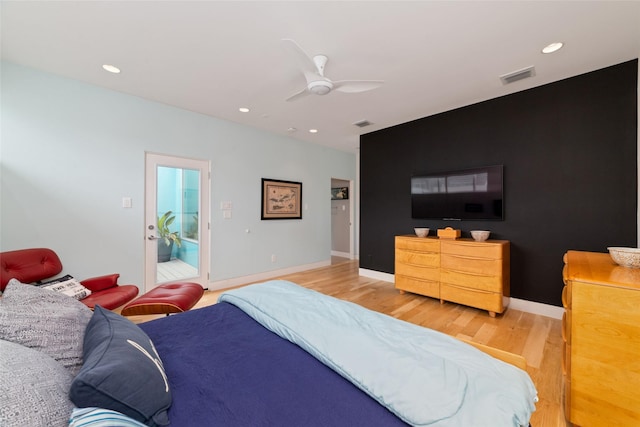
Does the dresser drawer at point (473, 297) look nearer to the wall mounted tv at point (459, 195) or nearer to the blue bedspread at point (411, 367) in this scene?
the wall mounted tv at point (459, 195)

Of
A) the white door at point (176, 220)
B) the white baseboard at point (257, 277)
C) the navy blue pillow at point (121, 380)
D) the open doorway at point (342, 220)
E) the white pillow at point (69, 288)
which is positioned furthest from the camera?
the open doorway at point (342, 220)

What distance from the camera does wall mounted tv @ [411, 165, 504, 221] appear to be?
330cm

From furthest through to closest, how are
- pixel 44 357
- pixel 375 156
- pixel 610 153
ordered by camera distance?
pixel 375 156 → pixel 610 153 → pixel 44 357

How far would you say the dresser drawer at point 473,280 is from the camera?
2.94 m

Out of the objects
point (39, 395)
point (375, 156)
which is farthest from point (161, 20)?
point (375, 156)

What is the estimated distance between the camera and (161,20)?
6.47ft

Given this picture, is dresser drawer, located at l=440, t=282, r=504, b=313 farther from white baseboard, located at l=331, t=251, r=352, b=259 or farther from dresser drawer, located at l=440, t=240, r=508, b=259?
white baseboard, located at l=331, t=251, r=352, b=259

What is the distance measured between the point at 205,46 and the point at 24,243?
107 inches

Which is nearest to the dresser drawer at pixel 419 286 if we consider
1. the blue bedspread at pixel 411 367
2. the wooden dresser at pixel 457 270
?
the wooden dresser at pixel 457 270

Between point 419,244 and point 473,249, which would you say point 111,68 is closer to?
point 419,244

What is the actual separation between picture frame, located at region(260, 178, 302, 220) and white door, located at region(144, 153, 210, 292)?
1020 mm

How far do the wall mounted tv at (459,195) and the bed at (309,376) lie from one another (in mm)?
2651

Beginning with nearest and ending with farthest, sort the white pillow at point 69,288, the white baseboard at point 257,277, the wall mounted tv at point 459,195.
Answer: the white pillow at point 69,288 < the wall mounted tv at point 459,195 < the white baseboard at point 257,277

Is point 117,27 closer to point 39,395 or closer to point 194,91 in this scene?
point 194,91
